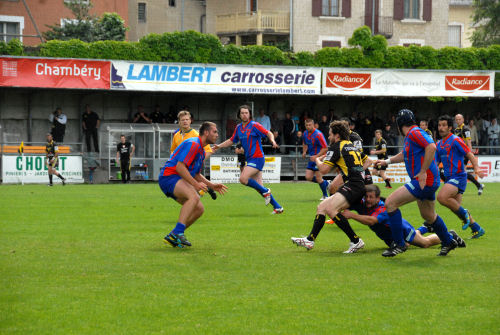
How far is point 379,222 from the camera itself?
34.6ft

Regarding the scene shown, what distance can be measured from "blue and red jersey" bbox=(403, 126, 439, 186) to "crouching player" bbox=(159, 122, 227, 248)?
2.57 metres

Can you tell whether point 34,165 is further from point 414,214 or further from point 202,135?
point 202,135

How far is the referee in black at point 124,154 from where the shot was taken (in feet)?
96.5

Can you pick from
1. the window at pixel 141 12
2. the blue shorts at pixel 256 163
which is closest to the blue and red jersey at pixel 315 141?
the blue shorts at pixel 256 163

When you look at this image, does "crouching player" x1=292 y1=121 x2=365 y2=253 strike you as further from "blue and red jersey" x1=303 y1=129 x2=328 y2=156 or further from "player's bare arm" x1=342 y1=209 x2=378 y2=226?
"blue and red jersey" x1=303 y1=129 x2=328 y2=156

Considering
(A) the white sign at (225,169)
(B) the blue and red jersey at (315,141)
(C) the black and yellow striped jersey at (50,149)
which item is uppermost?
(B) the blue and red jersey at (315,141)

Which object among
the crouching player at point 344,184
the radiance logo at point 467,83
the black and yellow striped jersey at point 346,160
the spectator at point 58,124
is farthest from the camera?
the radiance logo at point 467,83

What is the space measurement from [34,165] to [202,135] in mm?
19427

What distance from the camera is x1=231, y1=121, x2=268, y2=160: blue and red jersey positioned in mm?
17516

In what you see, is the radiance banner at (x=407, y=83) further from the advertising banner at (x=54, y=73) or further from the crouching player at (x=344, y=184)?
the crouching player at (x=344, y=184)

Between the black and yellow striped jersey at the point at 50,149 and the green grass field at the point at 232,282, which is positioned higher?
the black and yellow striped jersey at the point at 50,149

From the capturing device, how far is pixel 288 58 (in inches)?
1312

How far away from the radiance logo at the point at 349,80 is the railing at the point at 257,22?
15.5 meters

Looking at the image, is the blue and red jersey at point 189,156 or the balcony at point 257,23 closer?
the blue and red jersey at point 189,156
